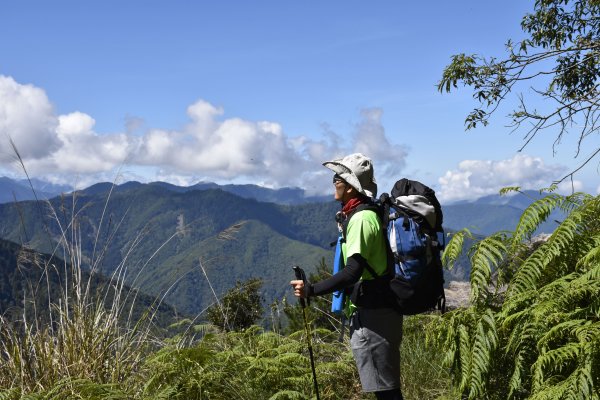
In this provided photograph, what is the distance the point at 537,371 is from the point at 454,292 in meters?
7.83

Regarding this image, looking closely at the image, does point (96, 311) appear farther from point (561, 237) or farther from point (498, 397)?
point (561, 237)

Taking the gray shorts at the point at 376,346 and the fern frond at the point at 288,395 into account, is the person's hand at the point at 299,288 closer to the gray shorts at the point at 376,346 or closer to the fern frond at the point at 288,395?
the gray shorts at the point at 376,346

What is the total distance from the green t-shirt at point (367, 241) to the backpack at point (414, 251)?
0.21ft

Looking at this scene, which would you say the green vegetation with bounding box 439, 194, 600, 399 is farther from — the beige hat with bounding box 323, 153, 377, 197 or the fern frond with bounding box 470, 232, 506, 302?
the beige hat with bounding box 323, 153, 377, 197

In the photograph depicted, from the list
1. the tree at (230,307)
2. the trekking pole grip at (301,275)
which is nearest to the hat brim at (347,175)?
the trekking pole grip at (301,275)

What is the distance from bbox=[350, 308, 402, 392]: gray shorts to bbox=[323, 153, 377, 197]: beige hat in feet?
2.43

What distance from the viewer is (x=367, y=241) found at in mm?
3449

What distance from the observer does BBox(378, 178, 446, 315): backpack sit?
11.3 ft

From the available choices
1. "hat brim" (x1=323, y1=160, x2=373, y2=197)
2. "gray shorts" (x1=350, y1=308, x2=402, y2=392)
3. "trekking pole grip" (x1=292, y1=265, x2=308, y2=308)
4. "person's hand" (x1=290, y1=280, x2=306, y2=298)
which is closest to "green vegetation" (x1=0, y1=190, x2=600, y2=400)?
"gray shorts" (x1=350, y1=308, x2=402, y2=392)

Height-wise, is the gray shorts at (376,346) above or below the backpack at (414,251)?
below

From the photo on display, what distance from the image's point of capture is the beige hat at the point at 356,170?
11.9ft

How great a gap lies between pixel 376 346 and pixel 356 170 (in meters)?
1.07

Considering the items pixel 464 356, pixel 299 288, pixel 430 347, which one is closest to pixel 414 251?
pixel 299 288

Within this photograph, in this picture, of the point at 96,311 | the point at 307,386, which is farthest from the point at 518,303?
the point at 96,311
